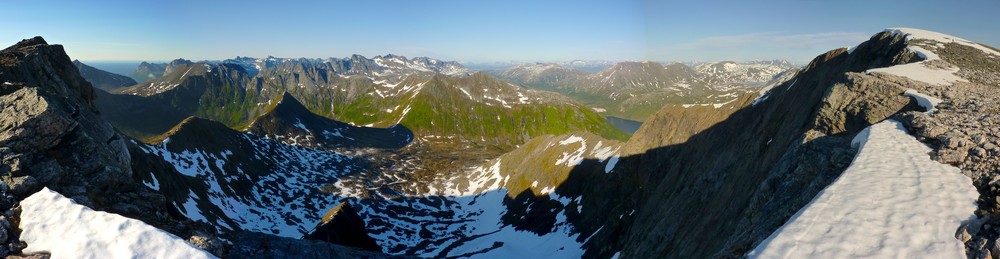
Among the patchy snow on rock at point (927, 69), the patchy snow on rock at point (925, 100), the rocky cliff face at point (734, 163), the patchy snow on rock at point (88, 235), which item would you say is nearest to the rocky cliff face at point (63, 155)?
the patchy snow on rock at point (88, 235)

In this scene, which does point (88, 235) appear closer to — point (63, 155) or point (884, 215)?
point (63, 155)

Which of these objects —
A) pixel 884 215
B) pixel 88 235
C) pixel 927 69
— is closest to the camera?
pixel 884 215

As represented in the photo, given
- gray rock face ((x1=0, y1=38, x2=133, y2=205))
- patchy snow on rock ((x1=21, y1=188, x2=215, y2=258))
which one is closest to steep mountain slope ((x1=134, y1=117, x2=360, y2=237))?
gray rock face ((x1=0, y1=38, x2=133, y2=205))

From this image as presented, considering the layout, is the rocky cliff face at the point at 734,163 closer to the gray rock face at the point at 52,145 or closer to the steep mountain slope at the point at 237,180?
the gray rock face at the point at 52,145

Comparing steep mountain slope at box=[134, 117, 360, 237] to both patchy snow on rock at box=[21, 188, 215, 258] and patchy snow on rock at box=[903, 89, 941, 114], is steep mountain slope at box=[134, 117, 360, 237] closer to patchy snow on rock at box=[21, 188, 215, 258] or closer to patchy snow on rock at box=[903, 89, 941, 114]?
patchy snow on rock at box=[21, 188, 215, 258]

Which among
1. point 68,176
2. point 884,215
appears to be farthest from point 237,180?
point 884,215
